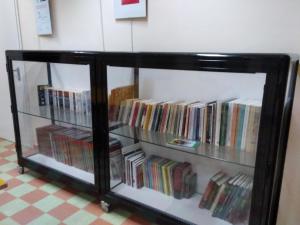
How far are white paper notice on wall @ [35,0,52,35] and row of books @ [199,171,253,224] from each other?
1.99 m

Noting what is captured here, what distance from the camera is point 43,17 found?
2.40 m

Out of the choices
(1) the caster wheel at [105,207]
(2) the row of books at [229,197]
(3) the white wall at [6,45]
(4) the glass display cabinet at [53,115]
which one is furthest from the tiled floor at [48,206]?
(3) the white wall at [6,45]

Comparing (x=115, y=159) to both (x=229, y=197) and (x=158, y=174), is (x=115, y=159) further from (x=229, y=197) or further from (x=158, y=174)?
(x=229, y=197)

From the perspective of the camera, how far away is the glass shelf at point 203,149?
1.38 m

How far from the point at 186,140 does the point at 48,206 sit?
47.2 inches

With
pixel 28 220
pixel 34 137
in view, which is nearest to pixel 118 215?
pixel 28 220

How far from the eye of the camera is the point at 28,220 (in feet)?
5.89

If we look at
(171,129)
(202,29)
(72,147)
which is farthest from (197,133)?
(72,147)

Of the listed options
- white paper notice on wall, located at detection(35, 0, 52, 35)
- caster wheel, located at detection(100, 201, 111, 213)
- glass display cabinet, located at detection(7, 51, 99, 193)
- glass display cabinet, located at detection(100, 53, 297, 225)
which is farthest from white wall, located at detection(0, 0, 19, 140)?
caster wheel, located at detection(100, 201, 111, 213)

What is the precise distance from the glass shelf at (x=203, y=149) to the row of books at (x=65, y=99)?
0.38 metres

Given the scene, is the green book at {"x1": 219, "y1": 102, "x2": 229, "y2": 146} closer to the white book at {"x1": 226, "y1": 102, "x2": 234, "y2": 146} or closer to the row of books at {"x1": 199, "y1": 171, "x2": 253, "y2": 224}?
the white book at {"x1": 226, "y1": 102, "x2": 234, "y2": 146}

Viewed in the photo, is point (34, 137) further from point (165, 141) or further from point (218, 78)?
point (218, 78)

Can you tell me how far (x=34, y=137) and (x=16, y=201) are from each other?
2.50 feet

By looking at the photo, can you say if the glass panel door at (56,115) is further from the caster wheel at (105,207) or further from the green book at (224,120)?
the green book at (224,120)
